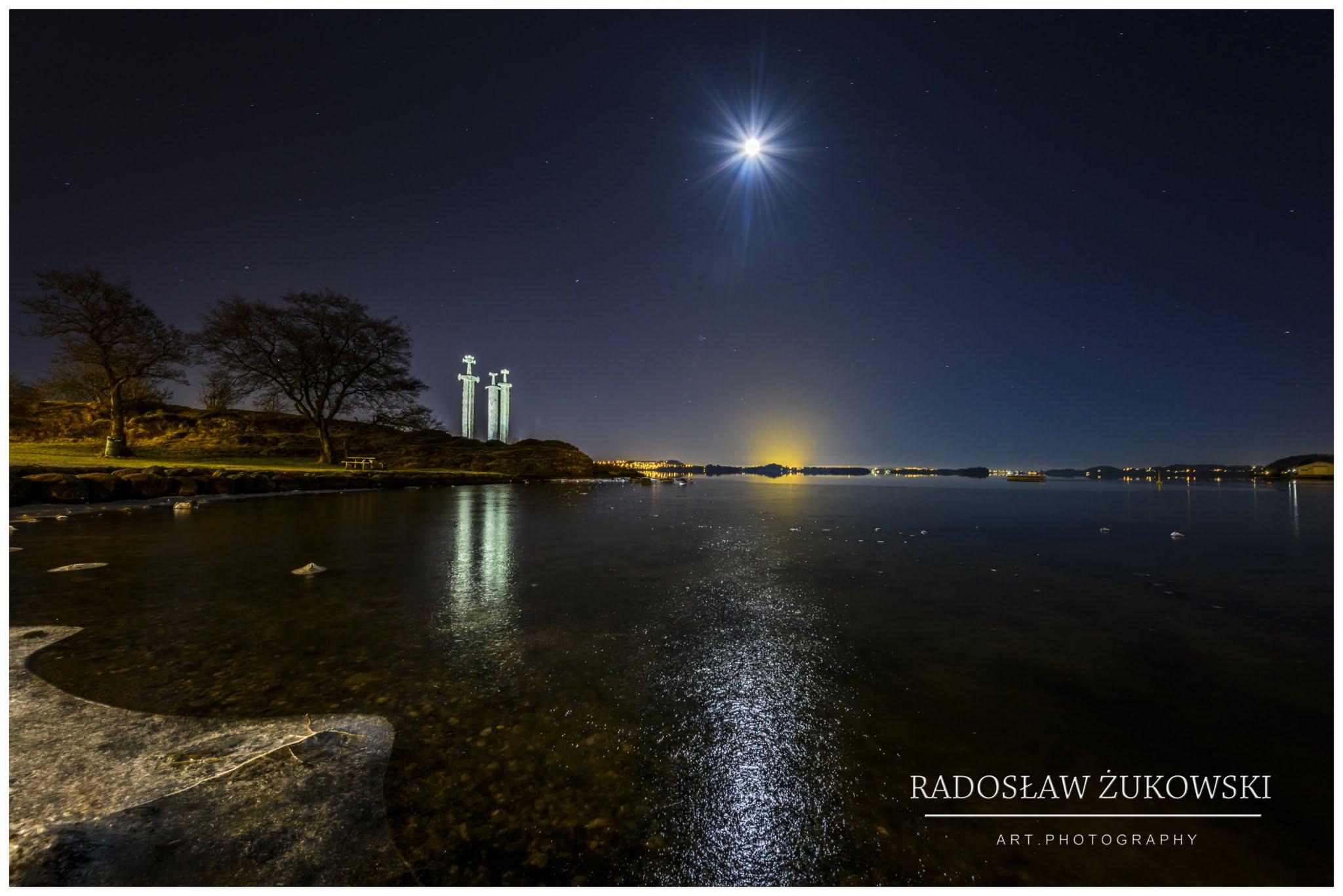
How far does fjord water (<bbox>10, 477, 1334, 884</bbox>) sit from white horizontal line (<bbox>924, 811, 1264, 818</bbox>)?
0.04 metres

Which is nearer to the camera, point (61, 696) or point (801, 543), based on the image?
point (61, 696)

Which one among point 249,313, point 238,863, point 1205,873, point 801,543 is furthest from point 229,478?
point 1205,873

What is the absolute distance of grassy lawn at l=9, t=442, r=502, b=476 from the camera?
2852 cm

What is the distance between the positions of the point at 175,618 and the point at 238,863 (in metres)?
5.54

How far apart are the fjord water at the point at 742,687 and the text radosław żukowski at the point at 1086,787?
0.29 feet

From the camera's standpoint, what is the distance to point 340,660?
493cm

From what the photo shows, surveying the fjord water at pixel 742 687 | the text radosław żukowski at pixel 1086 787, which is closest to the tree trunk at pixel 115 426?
the fjord water at pixel 742 687

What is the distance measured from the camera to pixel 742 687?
4504 mm

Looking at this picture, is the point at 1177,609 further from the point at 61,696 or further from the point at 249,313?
the point at 249,313

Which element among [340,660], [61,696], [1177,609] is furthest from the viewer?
[1177,609]

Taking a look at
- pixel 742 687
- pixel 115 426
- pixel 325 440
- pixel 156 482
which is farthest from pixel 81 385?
pixel 742 687

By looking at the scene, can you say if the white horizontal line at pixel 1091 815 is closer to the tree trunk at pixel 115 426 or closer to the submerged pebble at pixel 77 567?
the submerged pebble at pixel 77 567

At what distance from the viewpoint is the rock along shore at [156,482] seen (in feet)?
56.9

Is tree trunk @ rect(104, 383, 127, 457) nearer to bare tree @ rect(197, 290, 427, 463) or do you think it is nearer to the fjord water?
bare tree @ rect(197, 290, 427, 463)
